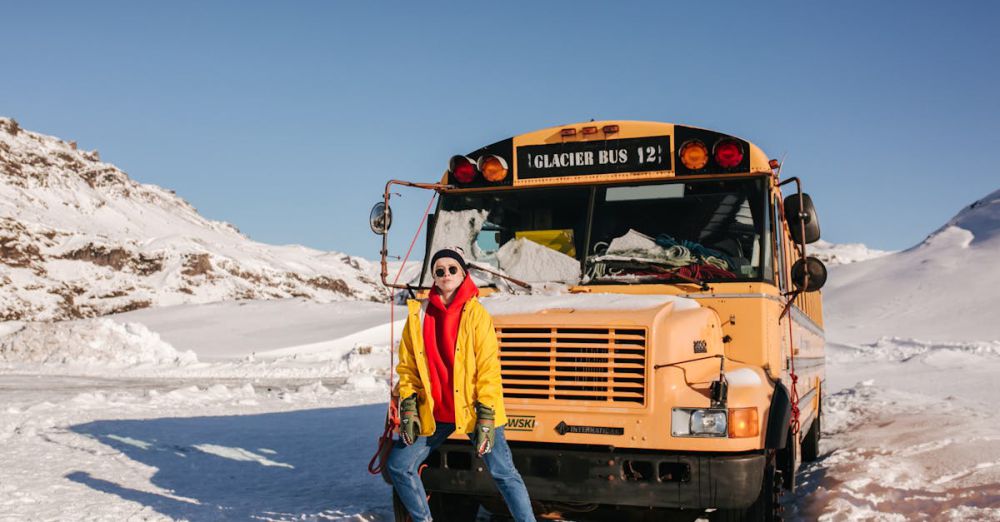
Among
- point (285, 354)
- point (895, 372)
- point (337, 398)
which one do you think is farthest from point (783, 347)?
point (285, 354)

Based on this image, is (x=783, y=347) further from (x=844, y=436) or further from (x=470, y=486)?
(x=844, y=436)

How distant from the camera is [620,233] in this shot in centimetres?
603

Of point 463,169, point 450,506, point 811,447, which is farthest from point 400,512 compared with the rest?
point 811,447

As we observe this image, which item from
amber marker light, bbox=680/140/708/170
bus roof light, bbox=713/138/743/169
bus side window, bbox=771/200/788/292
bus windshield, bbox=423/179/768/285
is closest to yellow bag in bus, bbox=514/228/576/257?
bus windshield, bbox=423/179/768/285

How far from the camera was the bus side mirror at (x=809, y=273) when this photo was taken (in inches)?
217

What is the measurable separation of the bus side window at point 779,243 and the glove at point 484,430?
2.60m

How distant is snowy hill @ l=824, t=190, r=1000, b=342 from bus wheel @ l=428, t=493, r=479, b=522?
1611 inches

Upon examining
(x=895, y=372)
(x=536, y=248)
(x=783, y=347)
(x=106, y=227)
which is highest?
(x=106, y=227)

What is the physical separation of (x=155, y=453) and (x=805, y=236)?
24.6 ft

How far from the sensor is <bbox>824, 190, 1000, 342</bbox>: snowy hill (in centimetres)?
4672

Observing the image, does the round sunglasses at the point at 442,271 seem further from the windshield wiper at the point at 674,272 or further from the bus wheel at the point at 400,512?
the windshield wiper at the point at 674,272

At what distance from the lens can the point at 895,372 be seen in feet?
87.8

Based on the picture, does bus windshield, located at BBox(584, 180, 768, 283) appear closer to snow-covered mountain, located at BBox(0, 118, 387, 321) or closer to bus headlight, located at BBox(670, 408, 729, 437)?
bus headlight, located at BBox(670, 408, 729, 437)

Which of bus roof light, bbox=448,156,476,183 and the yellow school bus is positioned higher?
bus roof light, bbox=448,156,476,183
